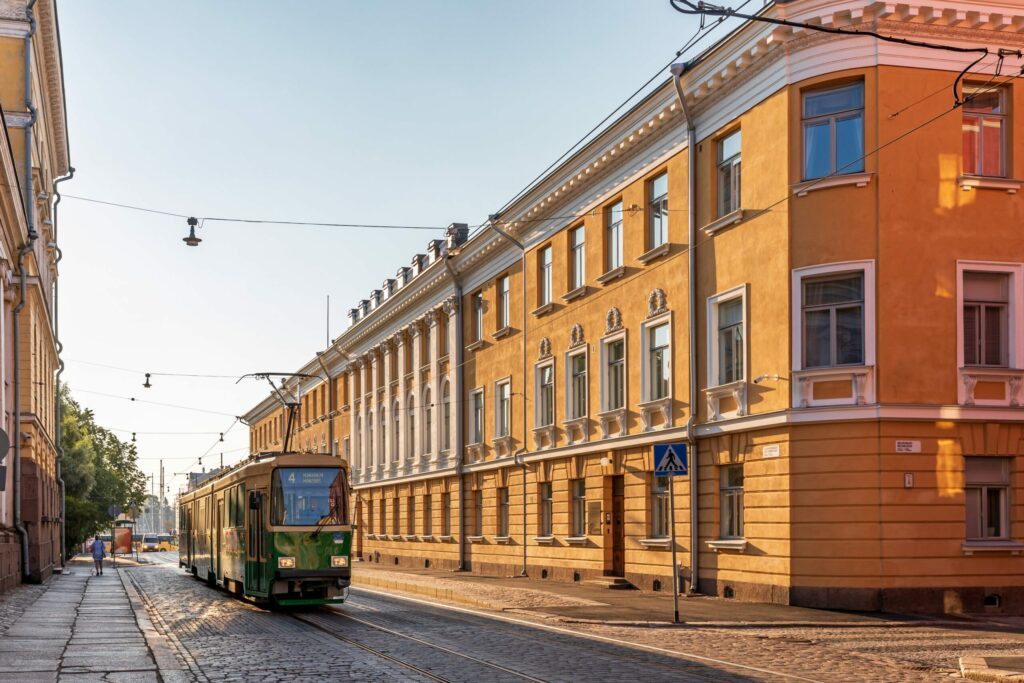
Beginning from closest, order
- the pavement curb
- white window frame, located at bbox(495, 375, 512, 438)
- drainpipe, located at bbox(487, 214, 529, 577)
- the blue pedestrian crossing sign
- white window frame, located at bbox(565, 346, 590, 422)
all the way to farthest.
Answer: the pavement curb, the blue pedestrian crossing sign, white window frame, located at bbox(565, 346, 590, 422), drainpipe, located at bbox(487, 214, 529, 577), white window frame, located at bbox(495, 375, 512, 438)

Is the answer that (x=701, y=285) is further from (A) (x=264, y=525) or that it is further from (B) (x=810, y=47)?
(A) (x=264, y=525)

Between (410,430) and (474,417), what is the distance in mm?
9027

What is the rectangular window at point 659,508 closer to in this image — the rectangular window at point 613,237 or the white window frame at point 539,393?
the rectangular window at point 613,237

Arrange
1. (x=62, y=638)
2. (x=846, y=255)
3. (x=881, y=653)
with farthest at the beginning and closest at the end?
(x=846, y=255) < (x=62, y=638) < (x=881, y=653)

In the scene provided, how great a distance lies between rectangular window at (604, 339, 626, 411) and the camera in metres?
30.5

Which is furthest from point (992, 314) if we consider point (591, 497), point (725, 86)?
point (591, 497)

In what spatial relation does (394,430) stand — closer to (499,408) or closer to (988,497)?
(499,408)

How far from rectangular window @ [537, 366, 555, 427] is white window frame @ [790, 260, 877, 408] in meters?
12.6

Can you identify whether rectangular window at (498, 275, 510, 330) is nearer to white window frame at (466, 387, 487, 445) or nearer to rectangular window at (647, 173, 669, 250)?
white window frame at (466, 387, 487, 445)

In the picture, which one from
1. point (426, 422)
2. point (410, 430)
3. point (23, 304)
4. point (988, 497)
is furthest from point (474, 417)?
point (988, 497)

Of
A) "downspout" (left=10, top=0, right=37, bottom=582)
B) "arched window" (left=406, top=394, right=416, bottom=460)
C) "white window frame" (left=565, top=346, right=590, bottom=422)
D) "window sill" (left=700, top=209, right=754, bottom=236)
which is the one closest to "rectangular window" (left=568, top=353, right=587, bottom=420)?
"white window frame" (left=565, top=346, right=590, bottom=422)

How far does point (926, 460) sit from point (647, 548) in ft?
26.4

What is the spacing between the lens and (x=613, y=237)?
31562mm

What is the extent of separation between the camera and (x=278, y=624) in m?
20.8
